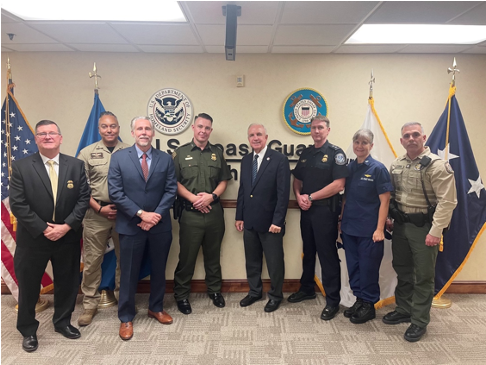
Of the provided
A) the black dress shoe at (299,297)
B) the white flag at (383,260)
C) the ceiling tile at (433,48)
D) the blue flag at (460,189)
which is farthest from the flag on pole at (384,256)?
the ceiling tile at (433,48)

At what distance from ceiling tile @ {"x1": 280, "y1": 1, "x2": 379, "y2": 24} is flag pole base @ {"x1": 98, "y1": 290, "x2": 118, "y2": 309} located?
298 centimetres

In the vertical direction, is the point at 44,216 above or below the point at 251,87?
below

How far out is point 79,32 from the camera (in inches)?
104

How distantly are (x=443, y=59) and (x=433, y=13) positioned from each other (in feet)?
3.74

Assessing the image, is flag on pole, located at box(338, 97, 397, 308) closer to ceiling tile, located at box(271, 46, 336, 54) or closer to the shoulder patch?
the shoulder patch

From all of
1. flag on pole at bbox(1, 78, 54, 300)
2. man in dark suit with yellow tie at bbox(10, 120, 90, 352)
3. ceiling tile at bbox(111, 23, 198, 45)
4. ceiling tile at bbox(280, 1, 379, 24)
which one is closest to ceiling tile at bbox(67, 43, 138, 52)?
ceiling tile at bbox(111, 23, 198, 45)

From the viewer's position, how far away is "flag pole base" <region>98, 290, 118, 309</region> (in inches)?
119

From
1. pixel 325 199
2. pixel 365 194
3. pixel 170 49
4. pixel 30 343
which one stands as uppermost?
pixel 170 49

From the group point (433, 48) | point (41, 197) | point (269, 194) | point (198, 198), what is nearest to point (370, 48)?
point (433, 48)

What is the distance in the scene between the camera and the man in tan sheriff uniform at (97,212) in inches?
108

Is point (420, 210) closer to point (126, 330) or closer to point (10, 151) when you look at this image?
point (126, 330)

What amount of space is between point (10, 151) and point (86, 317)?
5.38 ft

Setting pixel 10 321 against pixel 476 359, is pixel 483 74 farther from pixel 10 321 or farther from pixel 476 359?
pixel 10 321

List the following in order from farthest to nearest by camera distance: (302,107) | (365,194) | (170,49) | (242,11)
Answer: (302,107) < (170,49) < (365,194) < (242,11)
